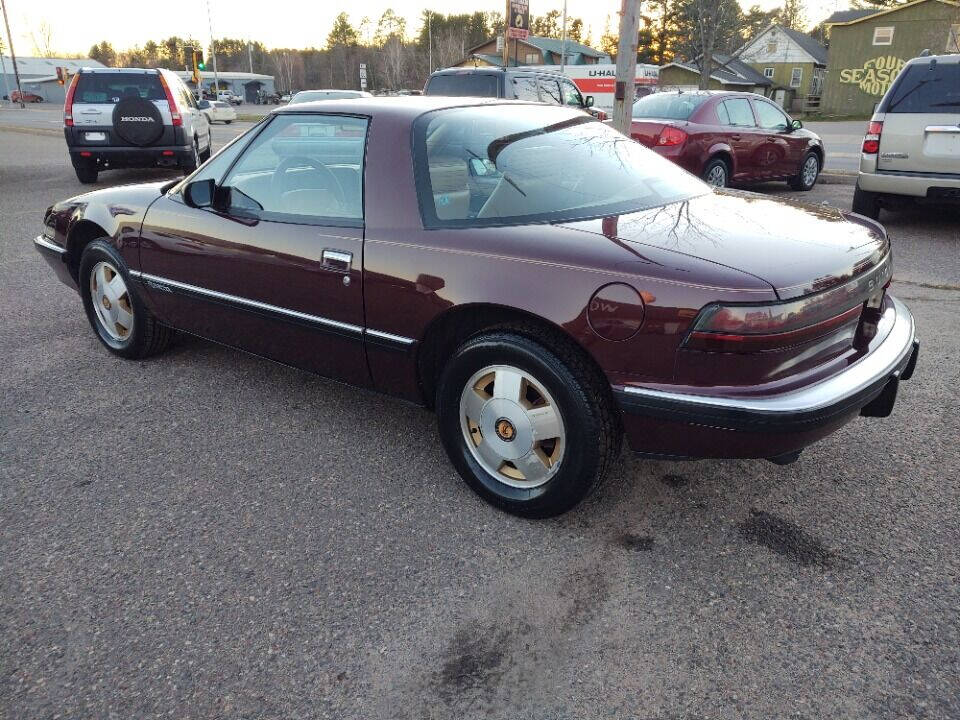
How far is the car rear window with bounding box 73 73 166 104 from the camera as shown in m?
11.8

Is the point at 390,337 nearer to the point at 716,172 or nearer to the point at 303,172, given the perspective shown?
the point at 303,172

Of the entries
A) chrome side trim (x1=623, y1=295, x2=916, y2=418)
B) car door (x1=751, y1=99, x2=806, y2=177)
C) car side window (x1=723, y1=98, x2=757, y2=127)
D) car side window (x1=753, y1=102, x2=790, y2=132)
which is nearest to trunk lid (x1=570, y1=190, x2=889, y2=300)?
chrome side trim (x1=623, y1=295, x2=916, y2=418)

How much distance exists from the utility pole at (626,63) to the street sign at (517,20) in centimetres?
1571

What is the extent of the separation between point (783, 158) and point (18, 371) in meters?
9.67

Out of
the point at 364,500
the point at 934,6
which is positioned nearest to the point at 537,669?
the point at 364,500

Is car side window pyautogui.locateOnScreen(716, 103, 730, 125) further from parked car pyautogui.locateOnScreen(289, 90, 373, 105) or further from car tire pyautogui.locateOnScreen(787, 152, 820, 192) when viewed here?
parked car pyautogui.locateOnScreen(289, 90, 373, 105)

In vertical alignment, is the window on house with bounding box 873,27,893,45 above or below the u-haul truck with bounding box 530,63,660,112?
above

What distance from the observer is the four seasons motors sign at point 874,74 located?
41.1 meters

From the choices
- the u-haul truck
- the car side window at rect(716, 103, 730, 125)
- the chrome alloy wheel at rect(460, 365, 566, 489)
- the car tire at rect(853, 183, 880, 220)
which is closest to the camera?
the chrome alloy wheel at rect(460, 365, 566, 489)

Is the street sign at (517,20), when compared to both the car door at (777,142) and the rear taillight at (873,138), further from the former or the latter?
the rear taillight at (873,138)

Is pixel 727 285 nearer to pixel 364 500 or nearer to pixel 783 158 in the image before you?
pixel 364 500

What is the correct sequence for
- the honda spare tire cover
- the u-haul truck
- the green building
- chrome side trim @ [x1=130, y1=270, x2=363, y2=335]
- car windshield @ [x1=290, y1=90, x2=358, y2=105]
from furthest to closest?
1. the green building
2. the u-haul truck
3. car windshield @ [x1=290, y1=90, x2=358, y2=105]
4. the honda spare tire cover
5. chrome side trim @ [x1=130, y1=270, x2=363, y2=335]

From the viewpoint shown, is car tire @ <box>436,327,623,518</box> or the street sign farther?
the street sign

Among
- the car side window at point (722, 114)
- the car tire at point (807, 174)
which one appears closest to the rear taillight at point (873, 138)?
the car side window at point (722, 114)
